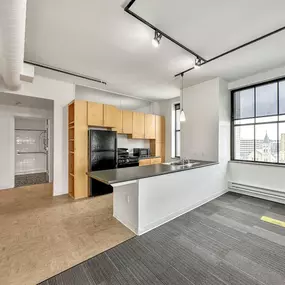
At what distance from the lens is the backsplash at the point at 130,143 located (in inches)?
230

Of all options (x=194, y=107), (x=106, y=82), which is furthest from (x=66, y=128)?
(x=194, y=107)

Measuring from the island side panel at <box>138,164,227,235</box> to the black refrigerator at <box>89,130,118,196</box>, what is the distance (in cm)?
207

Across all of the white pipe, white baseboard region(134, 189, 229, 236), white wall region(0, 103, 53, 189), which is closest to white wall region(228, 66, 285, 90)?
white baseboard region(134, 189, 229, 236)

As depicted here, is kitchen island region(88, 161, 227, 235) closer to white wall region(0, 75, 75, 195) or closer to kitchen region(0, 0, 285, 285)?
kitchen region(0, 0, 285, 285)

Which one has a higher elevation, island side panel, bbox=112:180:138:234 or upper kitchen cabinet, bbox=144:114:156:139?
upper kitchen cabinet, bbox=144:114:156:139

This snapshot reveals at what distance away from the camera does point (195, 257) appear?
79.9 inches

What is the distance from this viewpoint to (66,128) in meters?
4.52

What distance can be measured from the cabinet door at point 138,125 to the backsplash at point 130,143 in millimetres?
500

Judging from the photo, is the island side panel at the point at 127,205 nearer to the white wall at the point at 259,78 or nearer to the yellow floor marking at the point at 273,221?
the yellow floor marking at the point at 273,221

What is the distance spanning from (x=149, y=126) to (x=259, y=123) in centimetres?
327

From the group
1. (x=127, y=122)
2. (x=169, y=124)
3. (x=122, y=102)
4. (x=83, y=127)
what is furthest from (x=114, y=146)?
Answer: (x=169, y=124)

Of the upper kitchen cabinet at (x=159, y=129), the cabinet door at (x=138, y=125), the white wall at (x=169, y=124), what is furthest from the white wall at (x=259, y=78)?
the cabinet door at (x=138, y=125)

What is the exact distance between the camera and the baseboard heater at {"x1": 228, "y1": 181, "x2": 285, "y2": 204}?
3773 mm

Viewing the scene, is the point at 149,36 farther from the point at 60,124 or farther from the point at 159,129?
the point at 159,129
